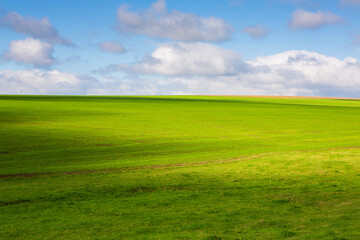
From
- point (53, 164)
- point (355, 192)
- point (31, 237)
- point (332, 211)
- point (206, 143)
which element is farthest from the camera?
point (206, 143)

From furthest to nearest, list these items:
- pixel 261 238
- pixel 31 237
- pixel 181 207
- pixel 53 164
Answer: pixel 53 164 < pixel 181 207 < pixel 31 237 < pixel 261 238

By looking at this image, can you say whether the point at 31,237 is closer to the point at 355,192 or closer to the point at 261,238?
the point at 261,238

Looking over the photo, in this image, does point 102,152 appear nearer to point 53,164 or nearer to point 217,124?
point 53,164

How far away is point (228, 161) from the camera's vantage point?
2767cm

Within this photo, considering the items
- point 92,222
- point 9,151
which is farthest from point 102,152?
point 92,222

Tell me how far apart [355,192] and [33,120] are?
50.0 m

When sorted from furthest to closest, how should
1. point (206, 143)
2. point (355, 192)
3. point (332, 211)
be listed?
point (206, 143)
point (355, 192)
point (332, 211)

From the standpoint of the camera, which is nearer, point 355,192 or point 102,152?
point 355,192

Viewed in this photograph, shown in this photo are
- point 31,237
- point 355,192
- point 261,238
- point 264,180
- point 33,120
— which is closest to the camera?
point 261,238

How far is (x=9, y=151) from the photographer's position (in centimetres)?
3262

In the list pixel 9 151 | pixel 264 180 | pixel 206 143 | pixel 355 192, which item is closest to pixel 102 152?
pixel 9 151

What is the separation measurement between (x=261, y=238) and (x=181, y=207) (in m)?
5.03

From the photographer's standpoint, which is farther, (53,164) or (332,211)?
(53,164)

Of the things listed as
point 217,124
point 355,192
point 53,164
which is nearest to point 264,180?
point 355,192
